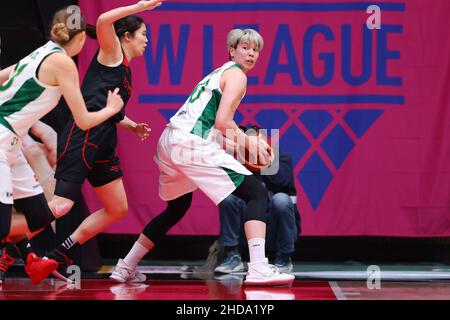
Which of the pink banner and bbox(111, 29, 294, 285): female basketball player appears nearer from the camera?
bbox(111, 29, 294, 285): female basketball player

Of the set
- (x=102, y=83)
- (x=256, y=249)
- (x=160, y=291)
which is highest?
(x=102, y=83)

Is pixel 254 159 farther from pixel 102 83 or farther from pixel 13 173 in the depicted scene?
pixel 13 173

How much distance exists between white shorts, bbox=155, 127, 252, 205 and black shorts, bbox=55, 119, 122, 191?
0.34 m

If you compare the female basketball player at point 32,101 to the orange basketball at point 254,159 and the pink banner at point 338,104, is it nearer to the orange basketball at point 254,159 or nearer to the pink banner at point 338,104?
the orange basketball at point 254,159

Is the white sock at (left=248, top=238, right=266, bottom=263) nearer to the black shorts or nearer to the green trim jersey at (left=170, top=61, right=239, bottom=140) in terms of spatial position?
the green trim jersey at (left=170, top=61, right=239, bottom=140)

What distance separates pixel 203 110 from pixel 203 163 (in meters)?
0.36

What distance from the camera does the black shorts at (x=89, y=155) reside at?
535cm

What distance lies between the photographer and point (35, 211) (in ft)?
16.4

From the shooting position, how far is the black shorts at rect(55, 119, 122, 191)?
5.35 m

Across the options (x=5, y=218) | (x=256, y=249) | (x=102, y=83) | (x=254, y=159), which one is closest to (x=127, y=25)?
(x=102, y=83)

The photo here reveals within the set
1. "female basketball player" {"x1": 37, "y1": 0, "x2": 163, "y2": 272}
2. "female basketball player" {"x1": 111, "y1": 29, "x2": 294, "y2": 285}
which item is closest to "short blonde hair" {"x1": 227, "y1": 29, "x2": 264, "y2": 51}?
"female basketball player" {"x1": 111, "y1": 29, "x2": 294, "y2": 285}

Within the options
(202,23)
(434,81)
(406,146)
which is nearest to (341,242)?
(406,146)

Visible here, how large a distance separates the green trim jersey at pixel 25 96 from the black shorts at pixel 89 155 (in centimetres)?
57
